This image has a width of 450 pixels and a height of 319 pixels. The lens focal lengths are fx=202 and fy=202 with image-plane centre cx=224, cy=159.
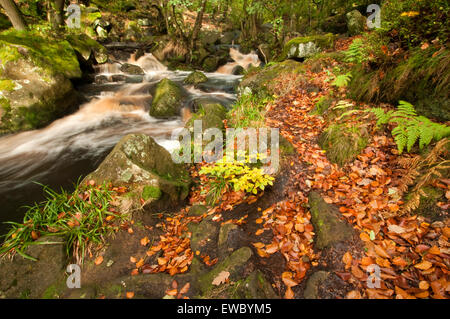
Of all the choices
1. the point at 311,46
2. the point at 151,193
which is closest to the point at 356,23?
the point at 311,46

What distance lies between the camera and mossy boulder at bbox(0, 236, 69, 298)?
2596 mm

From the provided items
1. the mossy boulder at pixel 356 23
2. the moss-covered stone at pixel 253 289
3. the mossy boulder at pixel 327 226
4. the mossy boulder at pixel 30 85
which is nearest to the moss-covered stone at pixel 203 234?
the moss-covered stone at pixel 253 289

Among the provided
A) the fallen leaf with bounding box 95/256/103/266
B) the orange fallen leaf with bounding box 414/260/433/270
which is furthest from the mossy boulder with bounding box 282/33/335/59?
the fallen leaf with bounding box 95/256/103/266

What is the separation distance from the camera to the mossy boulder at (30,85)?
22.8 ft

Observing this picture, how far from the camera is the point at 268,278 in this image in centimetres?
225

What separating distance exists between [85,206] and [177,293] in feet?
7.31

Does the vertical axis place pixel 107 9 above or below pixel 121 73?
above

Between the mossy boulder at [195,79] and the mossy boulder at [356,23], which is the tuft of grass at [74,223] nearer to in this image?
the mossy boulder at [195,79]

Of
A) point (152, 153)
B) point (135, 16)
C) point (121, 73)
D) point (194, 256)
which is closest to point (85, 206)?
point (152, 153)

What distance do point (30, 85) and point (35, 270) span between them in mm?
7559

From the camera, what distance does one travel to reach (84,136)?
7504mm

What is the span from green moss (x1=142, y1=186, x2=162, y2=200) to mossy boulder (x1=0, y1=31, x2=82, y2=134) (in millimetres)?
6845
